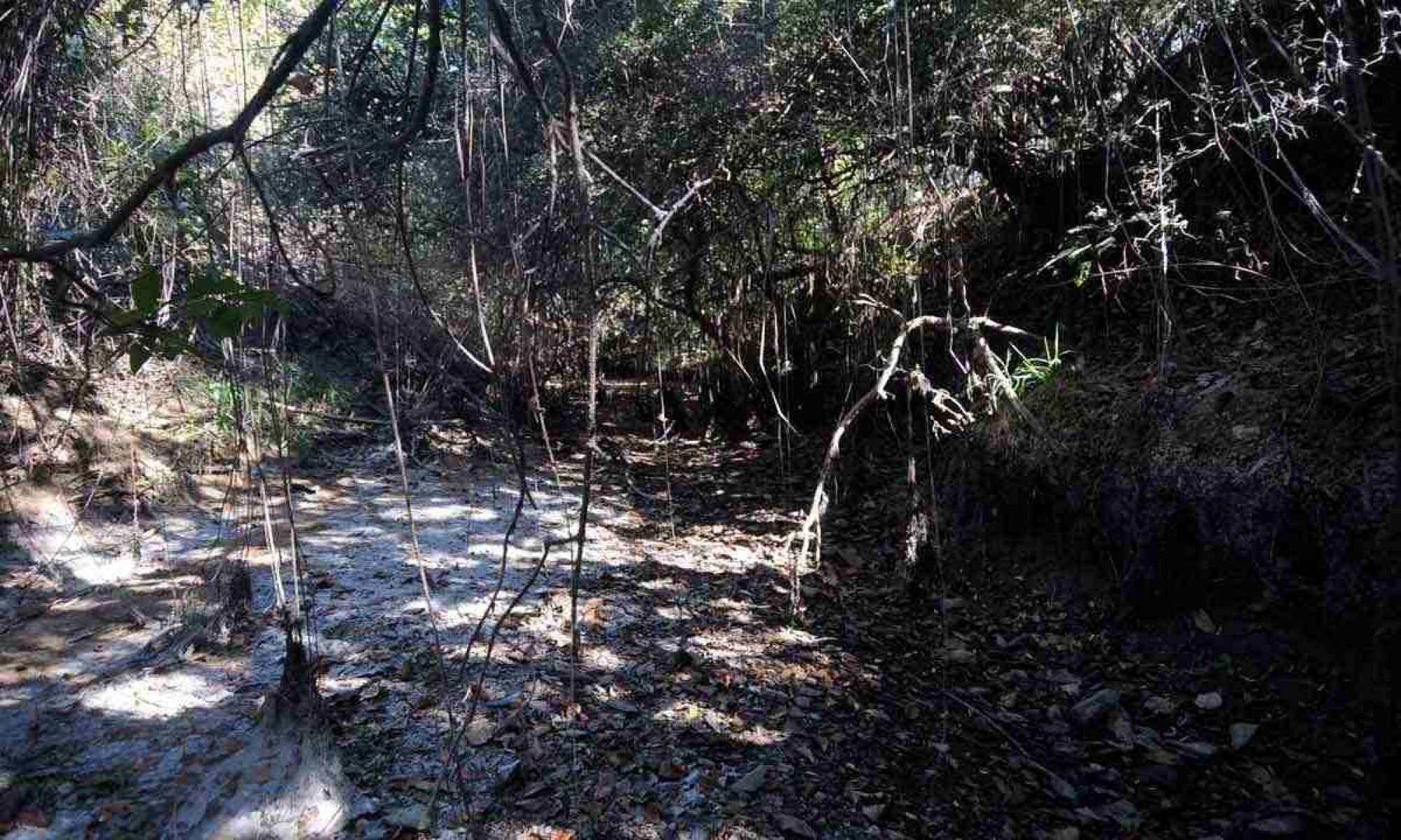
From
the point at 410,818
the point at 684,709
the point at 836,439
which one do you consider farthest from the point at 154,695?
the point at 836,439

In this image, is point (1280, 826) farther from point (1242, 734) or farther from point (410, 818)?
point (410, 818)

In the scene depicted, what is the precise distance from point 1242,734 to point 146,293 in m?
2.95

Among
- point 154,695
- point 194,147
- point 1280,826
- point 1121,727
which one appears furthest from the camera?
point 154,695

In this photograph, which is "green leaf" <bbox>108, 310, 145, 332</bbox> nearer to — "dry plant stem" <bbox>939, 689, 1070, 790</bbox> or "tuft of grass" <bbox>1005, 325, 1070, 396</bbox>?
"dry plant stem" <bbox>939, 689, 1070, 790</bbox>

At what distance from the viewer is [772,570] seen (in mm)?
4074

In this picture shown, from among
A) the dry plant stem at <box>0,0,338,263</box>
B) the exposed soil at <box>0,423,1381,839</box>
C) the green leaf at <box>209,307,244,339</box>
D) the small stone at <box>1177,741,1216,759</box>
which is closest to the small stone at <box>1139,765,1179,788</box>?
the exposed soil at <box>0,423,1381,839</box>

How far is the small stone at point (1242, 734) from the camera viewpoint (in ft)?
7.82

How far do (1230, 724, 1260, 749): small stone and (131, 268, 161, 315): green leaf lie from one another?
9.56 feet

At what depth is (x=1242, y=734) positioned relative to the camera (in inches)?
94.7

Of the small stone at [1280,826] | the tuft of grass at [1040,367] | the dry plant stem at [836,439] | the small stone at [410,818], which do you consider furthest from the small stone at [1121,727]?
the small stone at [410,818]

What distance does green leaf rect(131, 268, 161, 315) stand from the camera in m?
0.99

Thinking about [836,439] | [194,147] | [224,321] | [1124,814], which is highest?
[194,147]

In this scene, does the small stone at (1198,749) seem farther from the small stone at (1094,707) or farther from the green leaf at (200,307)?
the green leaf at (200,307)

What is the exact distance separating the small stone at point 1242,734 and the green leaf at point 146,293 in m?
2.91
